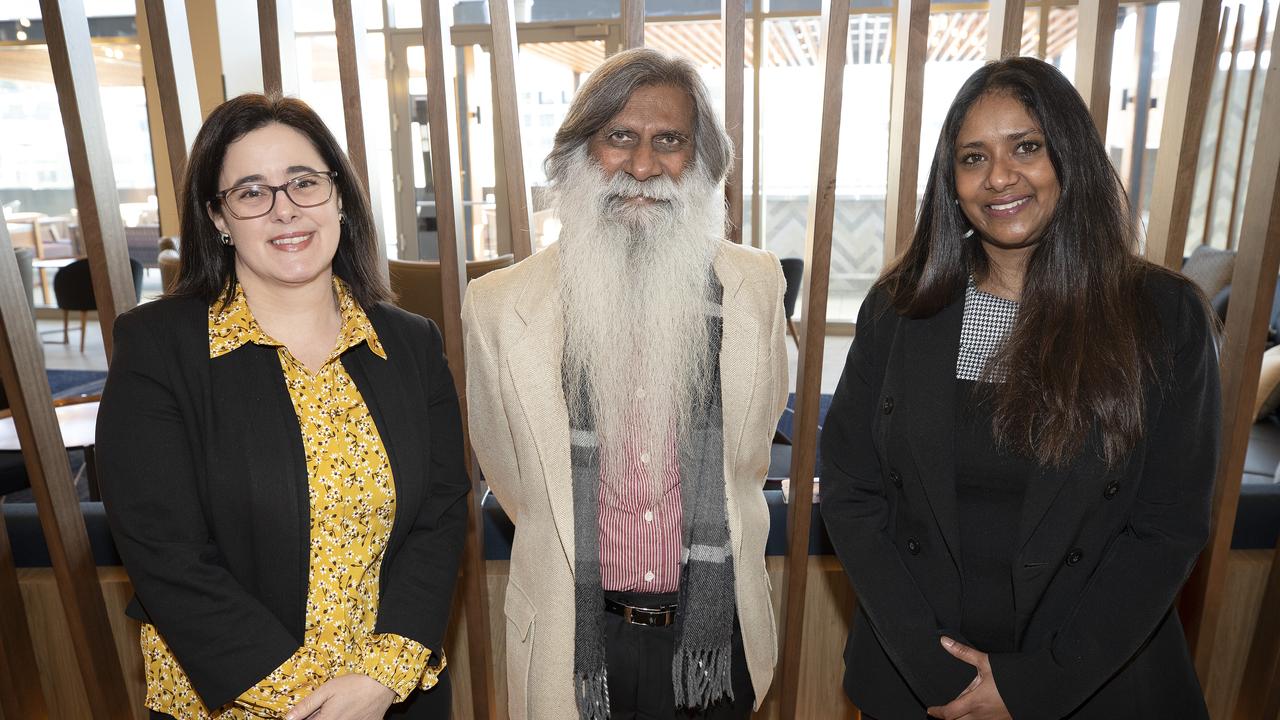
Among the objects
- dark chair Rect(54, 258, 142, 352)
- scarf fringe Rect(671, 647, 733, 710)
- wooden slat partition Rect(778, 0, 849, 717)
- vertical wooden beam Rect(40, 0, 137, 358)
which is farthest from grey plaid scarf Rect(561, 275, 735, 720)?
dark chair Rect(54, 258, 142, 352)

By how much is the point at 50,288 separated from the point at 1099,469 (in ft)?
40.2

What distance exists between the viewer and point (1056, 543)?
5.07ft

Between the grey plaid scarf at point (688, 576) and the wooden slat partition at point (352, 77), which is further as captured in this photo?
the wooden slat partition at point (352, 77)

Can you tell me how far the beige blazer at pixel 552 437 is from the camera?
1.77 meters

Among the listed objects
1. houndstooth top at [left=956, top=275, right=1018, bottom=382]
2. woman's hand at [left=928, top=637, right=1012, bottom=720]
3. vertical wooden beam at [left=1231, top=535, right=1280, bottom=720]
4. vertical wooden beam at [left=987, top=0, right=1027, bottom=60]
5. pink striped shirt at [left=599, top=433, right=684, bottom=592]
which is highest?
vertical wooden beam at [left=987, top=0, right=1027, bottom=60]

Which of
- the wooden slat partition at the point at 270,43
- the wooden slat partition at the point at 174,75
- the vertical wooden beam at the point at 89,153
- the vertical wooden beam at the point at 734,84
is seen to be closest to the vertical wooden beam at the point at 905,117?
the vertical wooden beam at the point at 734,84

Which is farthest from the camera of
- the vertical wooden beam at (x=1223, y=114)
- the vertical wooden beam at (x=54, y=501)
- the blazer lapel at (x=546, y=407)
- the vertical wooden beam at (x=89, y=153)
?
the vertical wooden beam at (x=1223, y=114)

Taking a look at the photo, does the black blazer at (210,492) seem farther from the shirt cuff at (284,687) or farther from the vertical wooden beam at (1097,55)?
the vertical wooden beam at (1097,55)

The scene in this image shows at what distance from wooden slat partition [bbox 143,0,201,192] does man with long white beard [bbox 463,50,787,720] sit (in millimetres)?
1102

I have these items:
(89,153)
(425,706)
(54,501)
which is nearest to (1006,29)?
(425,706)

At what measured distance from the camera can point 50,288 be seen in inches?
427

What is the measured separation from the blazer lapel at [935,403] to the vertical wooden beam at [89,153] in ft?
6.10

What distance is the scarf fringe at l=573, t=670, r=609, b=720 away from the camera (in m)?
1.81

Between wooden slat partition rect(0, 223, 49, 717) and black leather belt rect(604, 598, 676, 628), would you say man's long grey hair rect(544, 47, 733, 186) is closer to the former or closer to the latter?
black leather belt rect(604, 598, 676, 628)
